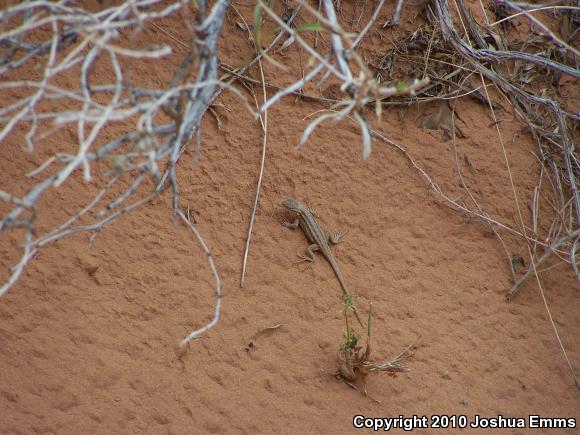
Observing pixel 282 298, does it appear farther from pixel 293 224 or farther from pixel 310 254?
pixel 293 224

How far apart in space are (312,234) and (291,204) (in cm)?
28

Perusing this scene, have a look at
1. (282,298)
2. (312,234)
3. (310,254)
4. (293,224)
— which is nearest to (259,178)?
(293,224)

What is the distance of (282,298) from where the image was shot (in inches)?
175

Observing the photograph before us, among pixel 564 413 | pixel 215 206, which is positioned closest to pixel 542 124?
pixel 564 413

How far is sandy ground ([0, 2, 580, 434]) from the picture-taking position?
3.78 metres

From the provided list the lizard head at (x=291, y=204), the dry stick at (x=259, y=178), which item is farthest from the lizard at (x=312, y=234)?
the dry stick at (x=259, y=178)

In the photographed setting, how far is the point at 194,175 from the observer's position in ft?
15.9

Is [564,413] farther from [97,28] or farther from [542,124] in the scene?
[97,28]

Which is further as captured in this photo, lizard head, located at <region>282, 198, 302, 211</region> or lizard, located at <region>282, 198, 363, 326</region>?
lizard head, located at <region>282, 198, 302, 211</region>
